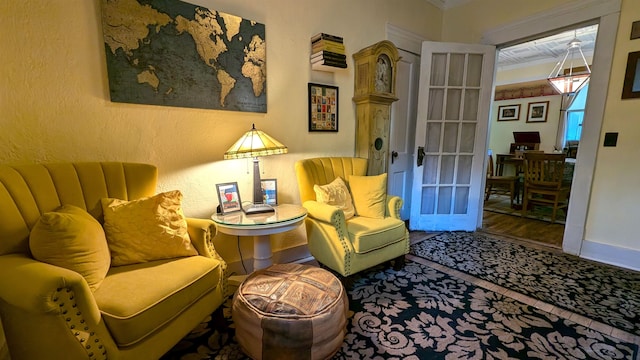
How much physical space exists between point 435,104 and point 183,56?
2597 mm

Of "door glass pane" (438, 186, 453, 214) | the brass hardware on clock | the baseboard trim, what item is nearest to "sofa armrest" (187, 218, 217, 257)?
the brass hardware on clock

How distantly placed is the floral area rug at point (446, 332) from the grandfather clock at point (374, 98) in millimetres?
1296

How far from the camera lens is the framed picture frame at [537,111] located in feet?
18.9

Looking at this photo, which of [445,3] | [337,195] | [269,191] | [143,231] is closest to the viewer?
[143,231]

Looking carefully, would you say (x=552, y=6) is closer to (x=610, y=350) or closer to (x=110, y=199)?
(x=610, y=350)

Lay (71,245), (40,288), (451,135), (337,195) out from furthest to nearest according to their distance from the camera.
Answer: (451,135) < (337,195) < (71,245) < (40,288)

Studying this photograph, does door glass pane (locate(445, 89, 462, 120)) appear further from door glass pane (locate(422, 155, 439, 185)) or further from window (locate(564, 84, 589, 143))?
window (locate(564, 84, 589, 143))

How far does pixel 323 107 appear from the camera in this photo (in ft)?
8.20

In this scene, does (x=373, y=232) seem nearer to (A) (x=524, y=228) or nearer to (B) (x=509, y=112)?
(A) (x=524, y=228)

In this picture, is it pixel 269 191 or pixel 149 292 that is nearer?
pixel 149 292

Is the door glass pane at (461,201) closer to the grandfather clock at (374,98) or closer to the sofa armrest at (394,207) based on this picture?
the grandfather clock at (374,98)

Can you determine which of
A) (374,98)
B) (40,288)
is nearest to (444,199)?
(374,98)

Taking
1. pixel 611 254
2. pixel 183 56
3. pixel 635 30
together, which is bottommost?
pixel 611 254

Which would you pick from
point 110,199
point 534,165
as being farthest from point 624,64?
point 110,199
